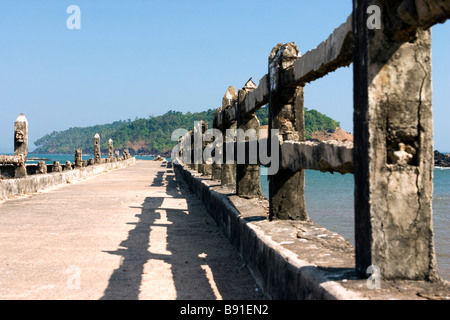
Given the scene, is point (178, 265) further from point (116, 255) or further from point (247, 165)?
point (247, 165)

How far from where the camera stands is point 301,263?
338 centimetres

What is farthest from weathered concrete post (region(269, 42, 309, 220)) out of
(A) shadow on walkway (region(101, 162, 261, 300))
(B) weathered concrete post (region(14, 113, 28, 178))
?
(B) weathered concrete post (region(14, 113, 28, 178))

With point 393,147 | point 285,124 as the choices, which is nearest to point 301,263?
point 393,147

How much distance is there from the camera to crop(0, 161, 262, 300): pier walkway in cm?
427

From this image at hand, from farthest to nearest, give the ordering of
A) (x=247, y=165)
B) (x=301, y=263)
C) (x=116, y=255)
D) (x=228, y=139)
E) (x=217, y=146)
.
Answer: (x=217, y=146) → (x=228, y=139) → (x=247, y=165) → (x=116, y=255) → (x=301, y=263)

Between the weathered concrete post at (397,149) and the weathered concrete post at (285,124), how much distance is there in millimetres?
2373

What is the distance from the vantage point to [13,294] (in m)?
4.03

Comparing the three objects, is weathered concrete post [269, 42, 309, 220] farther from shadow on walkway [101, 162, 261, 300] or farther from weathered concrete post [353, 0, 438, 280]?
weathered concrete post [353, 0, 438, 280]

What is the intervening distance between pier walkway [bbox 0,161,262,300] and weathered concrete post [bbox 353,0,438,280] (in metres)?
1.63

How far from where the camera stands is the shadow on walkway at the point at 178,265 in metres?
4.25

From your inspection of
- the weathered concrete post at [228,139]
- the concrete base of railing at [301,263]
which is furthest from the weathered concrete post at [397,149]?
the weathered concrete post at [228,139]

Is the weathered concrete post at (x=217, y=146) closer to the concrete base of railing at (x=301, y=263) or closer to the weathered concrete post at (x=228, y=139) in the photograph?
the weathered concrete post at (x=228, y=139)

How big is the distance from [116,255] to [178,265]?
81 cm
